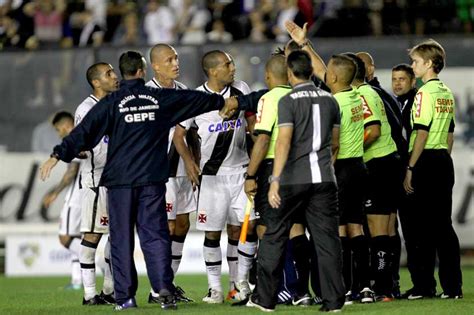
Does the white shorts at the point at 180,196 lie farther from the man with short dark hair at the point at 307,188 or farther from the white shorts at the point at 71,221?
the white shorts at the point at 71,221

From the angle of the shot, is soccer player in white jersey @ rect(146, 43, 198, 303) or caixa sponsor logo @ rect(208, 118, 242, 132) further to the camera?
soccer player in white jersey @ rect(146, 43, 198, 303)

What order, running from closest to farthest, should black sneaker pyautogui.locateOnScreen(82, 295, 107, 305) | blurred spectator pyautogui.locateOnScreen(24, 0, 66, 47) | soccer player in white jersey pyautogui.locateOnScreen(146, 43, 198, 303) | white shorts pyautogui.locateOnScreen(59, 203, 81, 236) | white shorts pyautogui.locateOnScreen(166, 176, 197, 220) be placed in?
black sneaker pyautogui.locateOnScreen(82, 295, 107, 305)
soccer player in white jersey pyautogui.locateOnScreen(146, 43, 198, 303)
white shorts pyautogui.locateOnScreen(166, 176, 197, 220)
white shorts pyautogui.locateOnScreen(59, 203, 81, 236)
blurred spectator pyautogui.locateOnScreen(24, 0, 66, 47)

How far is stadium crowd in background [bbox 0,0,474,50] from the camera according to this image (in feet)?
73.7

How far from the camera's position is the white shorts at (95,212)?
1367cm

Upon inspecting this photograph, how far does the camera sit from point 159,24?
23422 millimetres

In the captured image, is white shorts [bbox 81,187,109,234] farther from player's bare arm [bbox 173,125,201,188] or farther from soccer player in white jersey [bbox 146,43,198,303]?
player's bare arm [bbox 173,125,201,188]

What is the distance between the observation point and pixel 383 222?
13.4 meters

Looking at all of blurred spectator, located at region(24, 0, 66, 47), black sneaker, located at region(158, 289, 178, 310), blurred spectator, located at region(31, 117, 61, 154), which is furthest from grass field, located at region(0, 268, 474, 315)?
blurred spectator, located at region(24, 0, 66, 47)

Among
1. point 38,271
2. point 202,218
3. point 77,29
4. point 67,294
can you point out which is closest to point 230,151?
point 202,218

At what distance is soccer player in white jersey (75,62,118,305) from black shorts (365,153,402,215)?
9.40 ft

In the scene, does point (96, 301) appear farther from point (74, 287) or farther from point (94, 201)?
point (74, 287)

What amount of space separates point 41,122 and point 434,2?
24.3ft

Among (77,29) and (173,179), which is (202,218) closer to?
(173,179)

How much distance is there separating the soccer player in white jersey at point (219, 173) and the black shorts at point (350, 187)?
1.21 m
